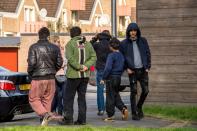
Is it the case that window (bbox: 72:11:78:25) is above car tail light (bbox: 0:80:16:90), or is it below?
above

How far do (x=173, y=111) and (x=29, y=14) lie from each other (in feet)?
170

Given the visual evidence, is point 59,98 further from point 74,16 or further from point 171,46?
point 74,16

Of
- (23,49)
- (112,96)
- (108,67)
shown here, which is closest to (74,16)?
(23,49)

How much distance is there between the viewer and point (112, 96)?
1479 cm

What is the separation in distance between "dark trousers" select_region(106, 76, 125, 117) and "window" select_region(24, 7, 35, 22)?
50.7 m

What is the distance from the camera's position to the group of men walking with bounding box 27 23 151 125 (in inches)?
526

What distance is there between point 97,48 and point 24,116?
9.10ft

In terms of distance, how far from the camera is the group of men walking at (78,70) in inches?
526

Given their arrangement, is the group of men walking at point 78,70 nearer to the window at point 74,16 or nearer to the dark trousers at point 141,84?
the dark trousers at point 141,84

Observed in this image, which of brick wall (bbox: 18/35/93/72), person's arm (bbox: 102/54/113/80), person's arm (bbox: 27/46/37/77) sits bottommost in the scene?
brick wall (bbox: 18/35/93/72)

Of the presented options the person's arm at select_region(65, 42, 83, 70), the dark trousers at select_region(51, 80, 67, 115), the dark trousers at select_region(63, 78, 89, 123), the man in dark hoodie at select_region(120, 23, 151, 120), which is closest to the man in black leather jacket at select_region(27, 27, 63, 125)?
the person's arm at select_region(65, 42, 83, 70)

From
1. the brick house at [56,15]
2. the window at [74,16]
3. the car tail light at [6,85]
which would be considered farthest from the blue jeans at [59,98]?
the window at [74,16]

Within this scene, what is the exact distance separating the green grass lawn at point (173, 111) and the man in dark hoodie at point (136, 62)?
1.77ft

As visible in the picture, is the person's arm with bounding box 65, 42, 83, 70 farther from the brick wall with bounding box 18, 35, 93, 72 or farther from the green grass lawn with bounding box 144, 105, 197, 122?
the brick wall with bounding box 18, 35, 93, 72
